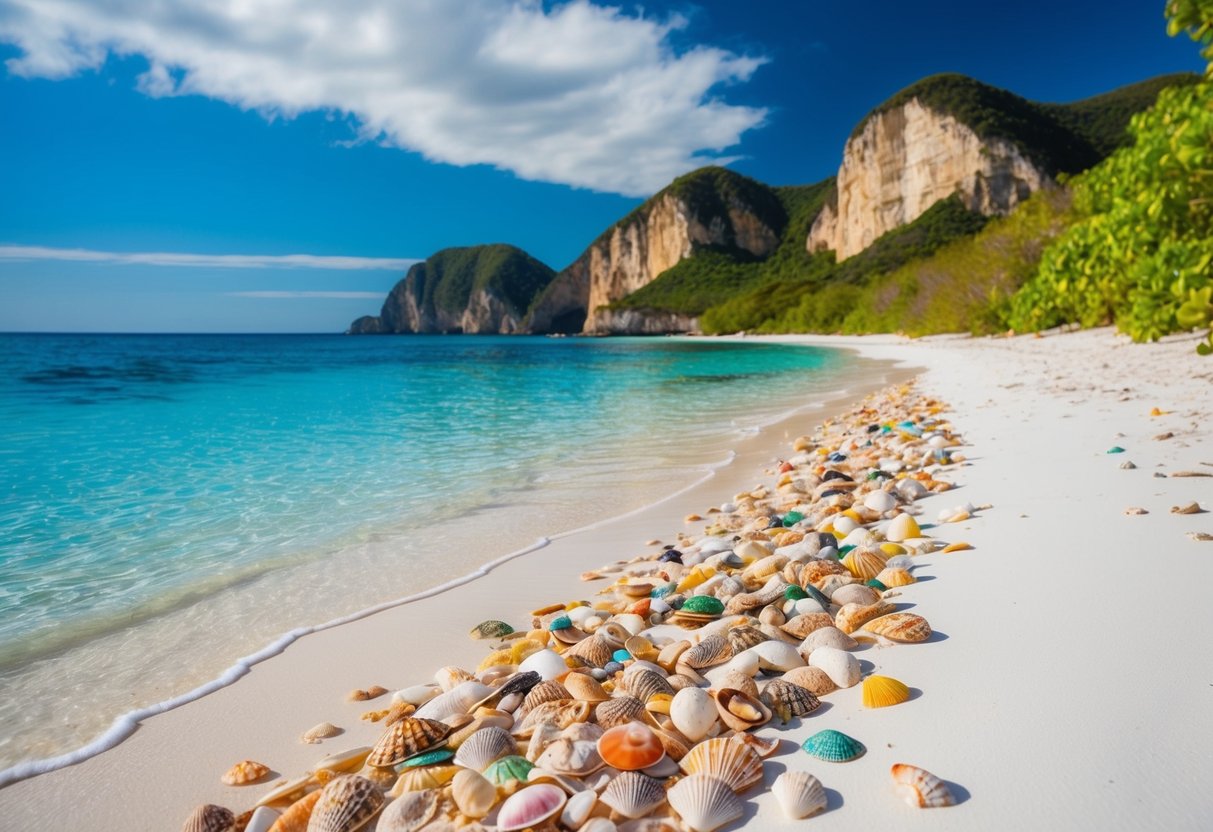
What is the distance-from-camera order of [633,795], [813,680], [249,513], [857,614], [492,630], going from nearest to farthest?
1. [633,795]
2. [813,680]
3. [857,614]
4. [492,630]
5. [249,513]

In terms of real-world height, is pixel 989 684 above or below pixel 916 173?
below

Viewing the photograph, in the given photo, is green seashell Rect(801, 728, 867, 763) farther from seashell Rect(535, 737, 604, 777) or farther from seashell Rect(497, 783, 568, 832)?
seashell Rect(497, 783, 568, 832)

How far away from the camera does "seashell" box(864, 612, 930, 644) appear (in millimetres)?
2400

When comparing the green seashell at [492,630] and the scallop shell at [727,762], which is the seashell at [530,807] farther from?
the green seashell at [492,630]

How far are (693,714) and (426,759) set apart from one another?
0.78 m

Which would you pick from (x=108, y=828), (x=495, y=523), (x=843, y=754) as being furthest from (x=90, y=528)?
(x=843, y=754)

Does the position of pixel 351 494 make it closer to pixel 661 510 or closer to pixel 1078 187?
pixel 661 510

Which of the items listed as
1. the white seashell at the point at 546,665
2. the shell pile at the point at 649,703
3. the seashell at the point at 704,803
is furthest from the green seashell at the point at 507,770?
the white seashell at the point at 546,665

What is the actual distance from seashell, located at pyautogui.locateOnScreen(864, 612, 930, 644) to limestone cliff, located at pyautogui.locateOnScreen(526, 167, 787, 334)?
120 metres

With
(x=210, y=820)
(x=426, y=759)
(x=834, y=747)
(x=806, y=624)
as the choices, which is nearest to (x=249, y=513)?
(x=210, y=820)

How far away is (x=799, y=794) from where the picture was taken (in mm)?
1553

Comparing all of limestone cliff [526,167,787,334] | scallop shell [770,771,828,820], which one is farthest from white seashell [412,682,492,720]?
limestone cliff [526,167,787,334]

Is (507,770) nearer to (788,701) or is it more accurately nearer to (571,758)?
(571,758)

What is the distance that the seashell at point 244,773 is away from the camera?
2.09m
